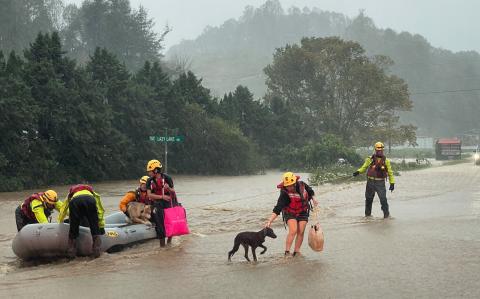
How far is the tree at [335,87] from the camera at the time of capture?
68.0 meters

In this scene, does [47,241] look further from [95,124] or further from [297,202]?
[95,124]

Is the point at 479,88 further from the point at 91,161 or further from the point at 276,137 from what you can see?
the point at 91,161

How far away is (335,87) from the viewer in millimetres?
72438

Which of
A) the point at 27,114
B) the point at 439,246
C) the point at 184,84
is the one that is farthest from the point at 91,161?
the point at 439,246

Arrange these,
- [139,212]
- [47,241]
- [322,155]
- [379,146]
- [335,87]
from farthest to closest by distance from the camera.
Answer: [335,87], [322,155], [379,146], [139,212], [47,241]

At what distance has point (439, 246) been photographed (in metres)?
12.1

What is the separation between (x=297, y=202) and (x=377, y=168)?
6.11 meters

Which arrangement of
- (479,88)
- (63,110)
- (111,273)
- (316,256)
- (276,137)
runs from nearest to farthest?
(111,273)
(316,256)
(63,110)
(276,137)
(479,88)

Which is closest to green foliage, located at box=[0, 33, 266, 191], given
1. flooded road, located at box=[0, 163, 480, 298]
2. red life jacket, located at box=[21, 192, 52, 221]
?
Result: flooded road, located at box=[0, 163, 480, 298]

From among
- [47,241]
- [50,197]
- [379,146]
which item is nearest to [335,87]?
[379,146]

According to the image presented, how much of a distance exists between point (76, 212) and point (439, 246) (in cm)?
707

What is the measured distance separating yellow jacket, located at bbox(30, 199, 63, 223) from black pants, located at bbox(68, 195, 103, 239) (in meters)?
1.16

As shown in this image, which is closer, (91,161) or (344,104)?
(91,161)

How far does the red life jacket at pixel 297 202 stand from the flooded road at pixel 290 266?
86 cm
